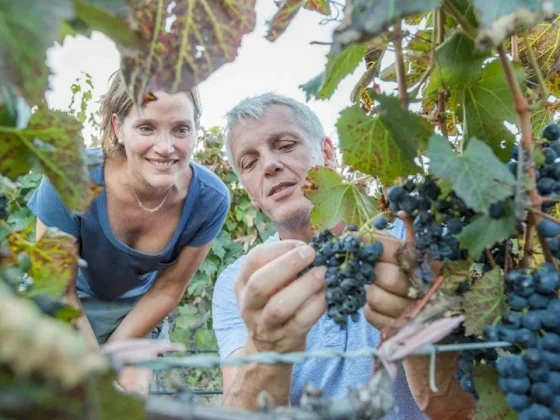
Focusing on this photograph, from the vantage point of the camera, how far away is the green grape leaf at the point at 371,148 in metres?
0.70

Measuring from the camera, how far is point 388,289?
28.0 inches

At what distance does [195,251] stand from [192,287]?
2.44 metres

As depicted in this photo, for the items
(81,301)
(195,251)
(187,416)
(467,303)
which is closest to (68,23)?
(187,416)

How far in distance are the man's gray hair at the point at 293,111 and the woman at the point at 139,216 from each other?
0.31 m

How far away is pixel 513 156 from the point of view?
2.11 ft

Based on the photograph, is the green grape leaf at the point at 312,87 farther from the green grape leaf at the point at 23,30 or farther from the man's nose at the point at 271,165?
the man's nose at the point at 271,165

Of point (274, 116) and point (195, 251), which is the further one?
point (195, 251)

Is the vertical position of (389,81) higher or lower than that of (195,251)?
higher

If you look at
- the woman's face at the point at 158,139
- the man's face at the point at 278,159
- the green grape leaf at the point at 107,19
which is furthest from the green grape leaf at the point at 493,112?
the woman's face at the point at 158,139

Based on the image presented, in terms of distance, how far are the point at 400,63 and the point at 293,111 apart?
3.65ft

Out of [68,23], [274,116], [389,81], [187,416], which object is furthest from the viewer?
[274,116]

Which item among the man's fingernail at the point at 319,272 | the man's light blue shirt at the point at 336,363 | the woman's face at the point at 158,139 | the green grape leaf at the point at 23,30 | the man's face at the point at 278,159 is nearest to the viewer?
the green grape leaf at the point at 23,30

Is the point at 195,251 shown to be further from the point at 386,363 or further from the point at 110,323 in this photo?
the point at 386,363

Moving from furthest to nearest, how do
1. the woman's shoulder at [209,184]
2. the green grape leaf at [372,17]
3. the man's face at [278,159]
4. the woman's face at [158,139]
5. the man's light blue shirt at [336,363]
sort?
the woman's shoulder at [209,184] → the woman's face at [158,139] → the man's face at [278,159] → the man's light blue shirt at [336,363] → the green grape leaf at [372,17]
